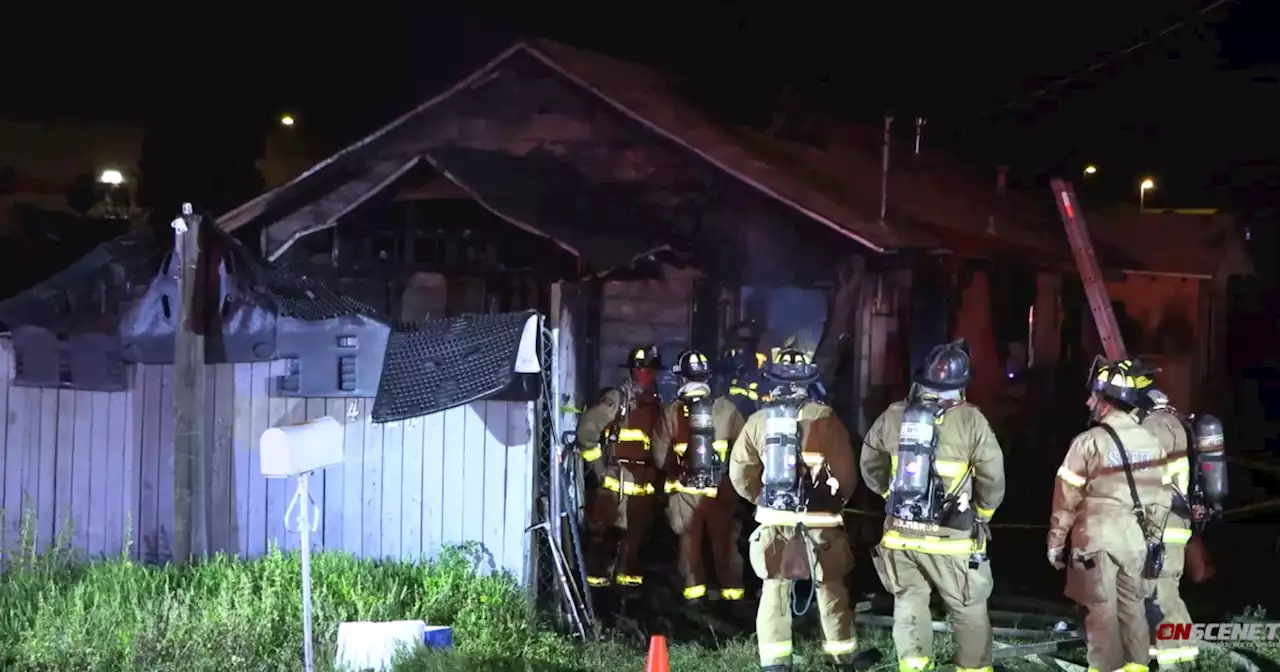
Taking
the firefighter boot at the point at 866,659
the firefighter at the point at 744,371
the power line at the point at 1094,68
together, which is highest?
the power line at the point at 1094,68

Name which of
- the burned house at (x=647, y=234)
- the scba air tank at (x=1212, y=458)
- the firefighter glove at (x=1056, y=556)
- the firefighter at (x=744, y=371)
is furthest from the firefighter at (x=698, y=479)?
the scba air tank at (x=1212, y=458)

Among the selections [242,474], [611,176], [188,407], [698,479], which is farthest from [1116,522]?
[611,176]

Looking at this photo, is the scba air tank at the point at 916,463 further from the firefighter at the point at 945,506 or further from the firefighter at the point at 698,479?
the firefighter at the point at 698,479

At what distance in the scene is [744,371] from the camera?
838 centimetres

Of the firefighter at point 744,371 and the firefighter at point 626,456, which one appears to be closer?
the firefighter at point 626,456

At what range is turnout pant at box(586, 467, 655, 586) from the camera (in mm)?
7016

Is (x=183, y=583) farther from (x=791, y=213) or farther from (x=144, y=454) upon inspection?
(x=791, y=213)


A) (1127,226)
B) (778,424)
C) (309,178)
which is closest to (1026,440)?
(1127,226)

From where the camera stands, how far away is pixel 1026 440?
35.3 feet

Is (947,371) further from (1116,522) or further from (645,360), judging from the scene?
(645,360)

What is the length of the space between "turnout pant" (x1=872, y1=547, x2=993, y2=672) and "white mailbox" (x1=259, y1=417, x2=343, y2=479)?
2.57 metres

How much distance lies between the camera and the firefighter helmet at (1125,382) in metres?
4.96

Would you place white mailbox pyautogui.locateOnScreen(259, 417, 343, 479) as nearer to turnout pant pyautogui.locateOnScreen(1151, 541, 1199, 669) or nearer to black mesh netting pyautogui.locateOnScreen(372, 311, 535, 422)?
black mesh netting pyautogui.locateOnScreen(372, 311, 535, 422)

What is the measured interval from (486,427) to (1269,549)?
24.0 ft
